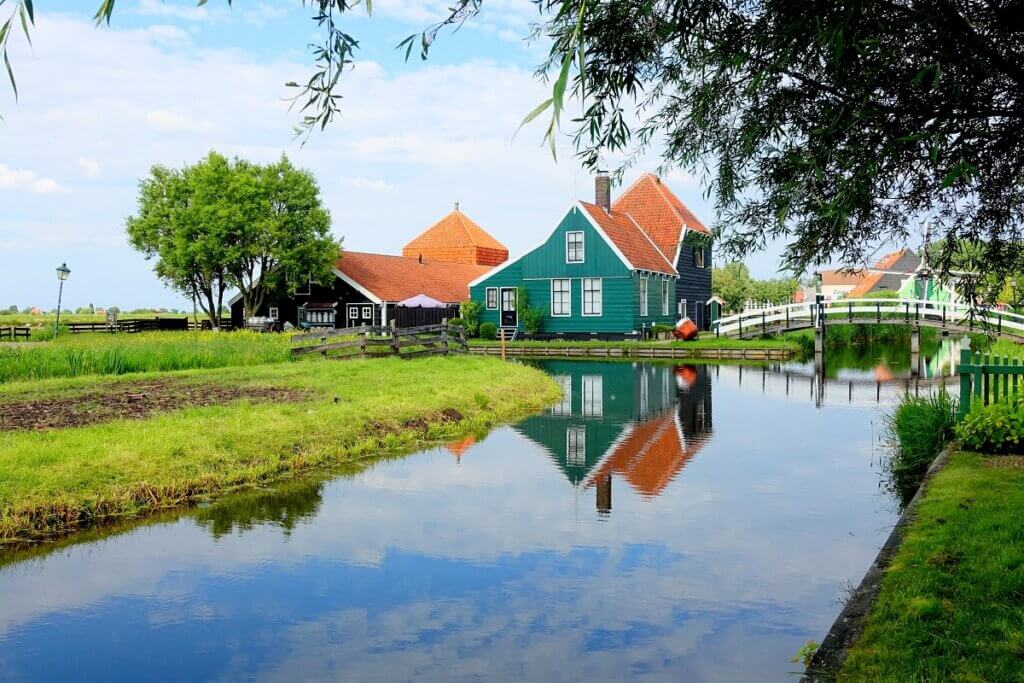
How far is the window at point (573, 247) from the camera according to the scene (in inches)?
1693

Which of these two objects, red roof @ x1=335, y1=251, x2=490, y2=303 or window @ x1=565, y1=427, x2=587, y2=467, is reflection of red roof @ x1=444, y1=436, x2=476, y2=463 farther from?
red roof @ x1=335, y1=251, x2=490, y2=303

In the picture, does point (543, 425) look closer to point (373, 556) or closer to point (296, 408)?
point (296, 408)

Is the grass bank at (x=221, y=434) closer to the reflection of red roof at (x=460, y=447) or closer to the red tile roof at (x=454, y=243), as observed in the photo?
the reflection of red roof at (x=460, y=447)

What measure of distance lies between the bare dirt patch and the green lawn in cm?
1125

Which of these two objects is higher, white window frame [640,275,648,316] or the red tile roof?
the red tile roof

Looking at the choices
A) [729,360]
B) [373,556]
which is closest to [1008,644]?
[373,556]

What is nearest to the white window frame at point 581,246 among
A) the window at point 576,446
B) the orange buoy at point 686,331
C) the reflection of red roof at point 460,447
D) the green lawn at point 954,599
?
the orange buoy at point 686,331

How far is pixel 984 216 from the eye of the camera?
8703mm

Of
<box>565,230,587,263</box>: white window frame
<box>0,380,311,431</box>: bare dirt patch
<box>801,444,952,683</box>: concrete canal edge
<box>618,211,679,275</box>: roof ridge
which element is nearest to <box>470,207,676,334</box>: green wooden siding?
<box>565,230,587,263</box>: white window frame

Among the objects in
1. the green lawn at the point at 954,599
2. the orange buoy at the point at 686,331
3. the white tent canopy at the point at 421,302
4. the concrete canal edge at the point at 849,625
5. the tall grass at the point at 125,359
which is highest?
the white tent canopy at the point at 421,302

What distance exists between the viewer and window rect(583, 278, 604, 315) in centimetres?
4275

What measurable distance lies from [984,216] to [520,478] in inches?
265

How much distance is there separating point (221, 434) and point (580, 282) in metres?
32.1

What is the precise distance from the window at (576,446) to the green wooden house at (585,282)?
25.8 meters
